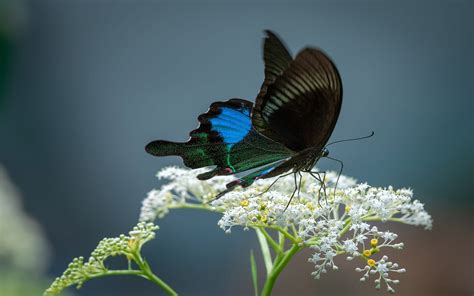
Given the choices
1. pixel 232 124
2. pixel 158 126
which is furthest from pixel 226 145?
pixel 158 126

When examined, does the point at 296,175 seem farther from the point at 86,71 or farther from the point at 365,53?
the point at 86,71

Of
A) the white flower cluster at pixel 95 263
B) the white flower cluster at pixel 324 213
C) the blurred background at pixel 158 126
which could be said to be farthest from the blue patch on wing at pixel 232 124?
the blurred background at pixel 158 126

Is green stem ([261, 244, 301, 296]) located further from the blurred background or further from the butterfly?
the blurred background

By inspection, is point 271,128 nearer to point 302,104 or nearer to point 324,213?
point 302,104

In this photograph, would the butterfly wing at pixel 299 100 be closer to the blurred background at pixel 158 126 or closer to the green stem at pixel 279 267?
the green stem at pixel 279 267

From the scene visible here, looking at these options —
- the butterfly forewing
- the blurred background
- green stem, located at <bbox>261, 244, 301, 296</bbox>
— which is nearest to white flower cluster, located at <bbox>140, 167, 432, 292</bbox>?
green stem, located at <bbox>261, 244, 301, 296</bbox>

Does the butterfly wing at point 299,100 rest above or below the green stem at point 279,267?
above
